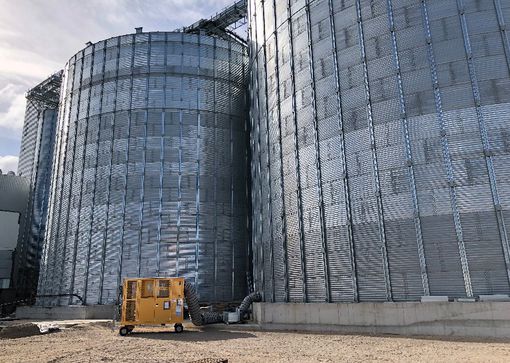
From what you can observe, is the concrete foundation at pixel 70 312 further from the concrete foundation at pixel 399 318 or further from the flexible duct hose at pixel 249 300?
the concrete foundation at pixel 399 318

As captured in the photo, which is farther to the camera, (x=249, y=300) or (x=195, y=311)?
(x=249, y=300)

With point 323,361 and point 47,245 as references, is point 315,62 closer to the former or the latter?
point 323,361

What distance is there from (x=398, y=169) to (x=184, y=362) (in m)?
13.4

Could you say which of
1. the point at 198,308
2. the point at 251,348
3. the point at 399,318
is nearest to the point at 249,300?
the point at 198,308

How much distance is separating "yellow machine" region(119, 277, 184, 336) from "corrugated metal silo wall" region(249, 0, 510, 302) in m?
5.80

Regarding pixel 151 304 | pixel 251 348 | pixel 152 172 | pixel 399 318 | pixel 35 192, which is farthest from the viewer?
pixel 35 192

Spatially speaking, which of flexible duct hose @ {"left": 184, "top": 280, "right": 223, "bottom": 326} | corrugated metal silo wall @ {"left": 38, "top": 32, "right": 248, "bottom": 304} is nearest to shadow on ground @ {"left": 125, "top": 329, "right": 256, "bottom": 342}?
flexible duct hose @ {"left": 184, "top": 280, "right": 223, "bottom": 326}

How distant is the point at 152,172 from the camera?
118 feet

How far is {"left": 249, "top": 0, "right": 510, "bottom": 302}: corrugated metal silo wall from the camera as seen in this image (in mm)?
19328

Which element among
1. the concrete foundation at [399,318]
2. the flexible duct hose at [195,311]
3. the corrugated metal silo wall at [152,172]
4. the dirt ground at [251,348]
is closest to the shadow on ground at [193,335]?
the dirt ground at [251,348]

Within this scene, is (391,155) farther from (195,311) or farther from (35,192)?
(35,192)

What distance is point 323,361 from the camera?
13477 mm

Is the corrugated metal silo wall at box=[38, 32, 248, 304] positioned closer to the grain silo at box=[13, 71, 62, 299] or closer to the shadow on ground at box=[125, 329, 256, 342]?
the shadow on ground at box=[125, 329, 256, 342]

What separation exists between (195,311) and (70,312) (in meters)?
14.2
